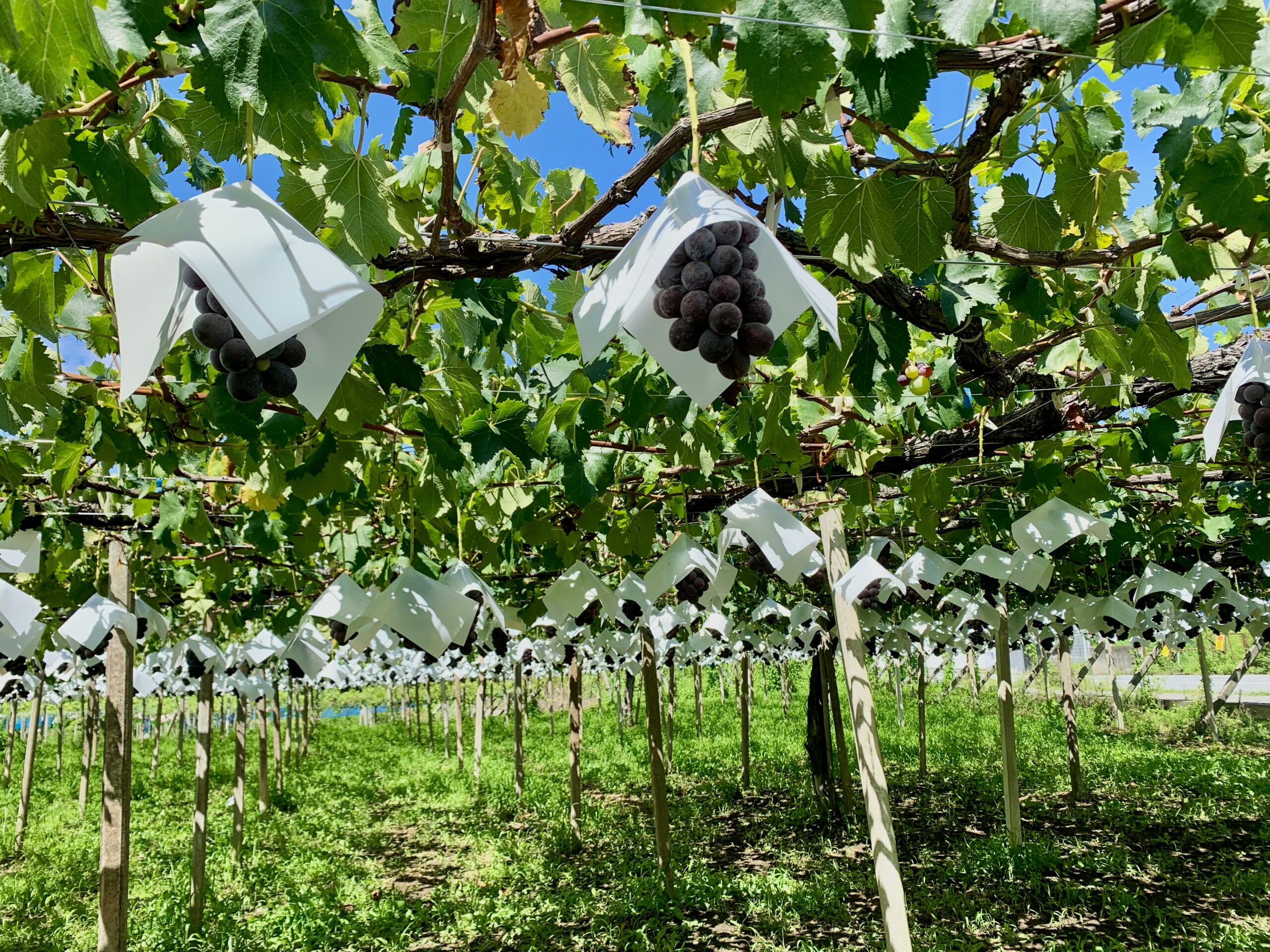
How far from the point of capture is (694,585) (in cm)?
307

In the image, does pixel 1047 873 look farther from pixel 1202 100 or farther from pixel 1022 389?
pixel 1202 100

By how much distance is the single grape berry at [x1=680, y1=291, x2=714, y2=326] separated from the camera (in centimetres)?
98

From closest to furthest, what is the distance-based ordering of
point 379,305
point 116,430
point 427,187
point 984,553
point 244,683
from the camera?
1. point 379,305
2. point 427,187
3. point 116,430
4. point 984,553
5. point 244,683

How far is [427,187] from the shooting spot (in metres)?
2.28

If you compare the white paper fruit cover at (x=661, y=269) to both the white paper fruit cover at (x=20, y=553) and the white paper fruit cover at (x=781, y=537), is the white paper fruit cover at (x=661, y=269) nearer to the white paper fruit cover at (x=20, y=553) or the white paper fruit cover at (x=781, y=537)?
the white paper fruit cover at (x=781, y=537)

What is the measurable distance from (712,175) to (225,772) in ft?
54.4

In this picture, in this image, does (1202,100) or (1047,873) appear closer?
(1202,100)

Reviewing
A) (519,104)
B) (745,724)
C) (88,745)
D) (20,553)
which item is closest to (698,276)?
(519,104)

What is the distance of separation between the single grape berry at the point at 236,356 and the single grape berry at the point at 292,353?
0.04 metres

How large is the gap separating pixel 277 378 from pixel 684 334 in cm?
51

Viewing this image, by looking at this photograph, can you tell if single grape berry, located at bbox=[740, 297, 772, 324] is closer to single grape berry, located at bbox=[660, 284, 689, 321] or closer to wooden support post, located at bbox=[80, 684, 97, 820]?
single grape berry, located at bbox=[660, 284, 689, 321]

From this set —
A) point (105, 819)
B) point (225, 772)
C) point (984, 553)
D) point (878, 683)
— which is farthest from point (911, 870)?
point (878, 683)

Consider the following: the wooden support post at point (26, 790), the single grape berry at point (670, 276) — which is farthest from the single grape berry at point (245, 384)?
the wooden support post at point (26, 790)

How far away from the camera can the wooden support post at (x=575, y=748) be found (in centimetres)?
828
